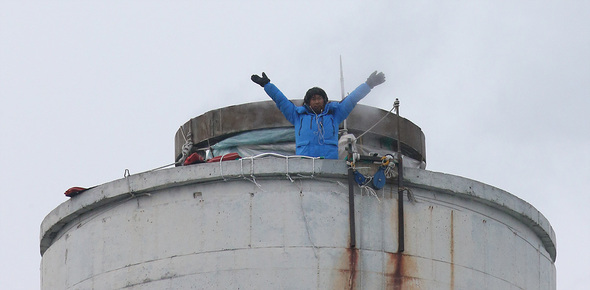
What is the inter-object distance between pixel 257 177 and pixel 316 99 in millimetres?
1753

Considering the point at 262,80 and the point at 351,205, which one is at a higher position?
the point at 262,80

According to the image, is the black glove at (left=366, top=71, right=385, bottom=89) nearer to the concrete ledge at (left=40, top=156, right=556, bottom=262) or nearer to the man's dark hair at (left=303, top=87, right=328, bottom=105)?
the man's dark hair at (left=303, top=87, right=328, bottom=105)

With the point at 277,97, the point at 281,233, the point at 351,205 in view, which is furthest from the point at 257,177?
the point at 277,97

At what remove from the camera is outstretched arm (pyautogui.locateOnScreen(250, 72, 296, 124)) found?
1872 centimetres

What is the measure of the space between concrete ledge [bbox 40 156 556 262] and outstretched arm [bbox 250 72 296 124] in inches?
48.9

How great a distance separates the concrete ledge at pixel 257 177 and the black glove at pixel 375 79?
4.80ft

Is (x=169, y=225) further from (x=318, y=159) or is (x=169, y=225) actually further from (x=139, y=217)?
(x=318, y=159)

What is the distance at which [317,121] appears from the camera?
61.7ft

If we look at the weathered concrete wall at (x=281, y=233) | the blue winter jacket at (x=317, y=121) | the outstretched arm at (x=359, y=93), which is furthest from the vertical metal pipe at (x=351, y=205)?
the outstretched arm at (x=359, y=93)

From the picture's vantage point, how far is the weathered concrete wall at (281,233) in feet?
56.7

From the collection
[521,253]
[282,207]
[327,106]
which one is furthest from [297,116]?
[521,253]

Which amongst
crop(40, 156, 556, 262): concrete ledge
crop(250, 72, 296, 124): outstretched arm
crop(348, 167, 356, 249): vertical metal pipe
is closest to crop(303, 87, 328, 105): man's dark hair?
crop(250, 72, 296, 124): outstretched arm

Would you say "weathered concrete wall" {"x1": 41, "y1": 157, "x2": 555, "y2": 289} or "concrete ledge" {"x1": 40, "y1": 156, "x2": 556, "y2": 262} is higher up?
"concrete ledge" {"x1": 40, "y1": 156, "x2": 556, "y2": 262}

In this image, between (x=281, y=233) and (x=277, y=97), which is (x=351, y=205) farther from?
(x=277, y=97)
